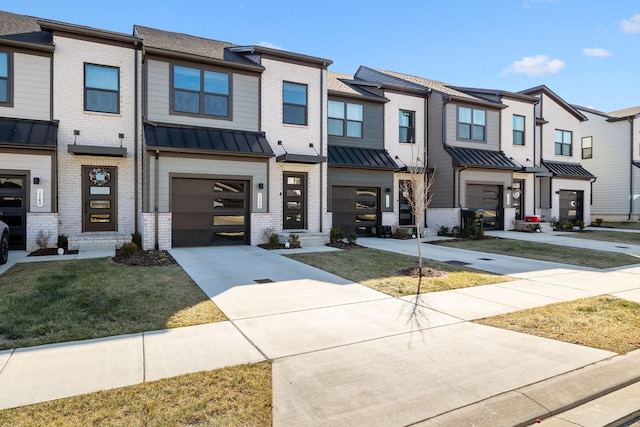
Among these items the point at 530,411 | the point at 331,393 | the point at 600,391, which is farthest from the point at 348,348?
the point at 600,391

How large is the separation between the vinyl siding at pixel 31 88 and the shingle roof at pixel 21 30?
1.83 ft

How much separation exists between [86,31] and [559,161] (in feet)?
83.4

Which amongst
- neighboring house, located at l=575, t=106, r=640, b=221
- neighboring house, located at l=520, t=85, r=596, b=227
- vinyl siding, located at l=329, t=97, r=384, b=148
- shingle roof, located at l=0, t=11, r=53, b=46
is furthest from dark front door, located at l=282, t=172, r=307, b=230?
neighboring house, located at l=575, t=106, r=640, b=221

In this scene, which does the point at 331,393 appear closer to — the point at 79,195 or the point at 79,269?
the point at 79,269

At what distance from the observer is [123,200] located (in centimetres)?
1302

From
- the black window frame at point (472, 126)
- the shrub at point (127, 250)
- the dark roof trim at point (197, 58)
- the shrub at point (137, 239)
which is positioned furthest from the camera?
the black window frame at point (472, 126)

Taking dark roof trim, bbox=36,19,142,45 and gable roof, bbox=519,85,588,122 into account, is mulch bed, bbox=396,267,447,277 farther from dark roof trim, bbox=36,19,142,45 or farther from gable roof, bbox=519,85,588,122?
gable roof, bbox=519,85,588,122

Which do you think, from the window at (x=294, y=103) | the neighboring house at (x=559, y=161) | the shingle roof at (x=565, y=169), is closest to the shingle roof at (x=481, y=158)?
the neighboring house at (x=559, y=161)

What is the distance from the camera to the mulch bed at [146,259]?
998 cm

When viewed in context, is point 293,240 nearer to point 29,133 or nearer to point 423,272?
point 423,272

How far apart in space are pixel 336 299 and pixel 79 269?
20.4ft

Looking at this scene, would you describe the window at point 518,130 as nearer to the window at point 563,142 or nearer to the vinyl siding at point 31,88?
the window at point 563,142

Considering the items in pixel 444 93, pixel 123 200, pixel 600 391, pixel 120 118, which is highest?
pixel 444 93

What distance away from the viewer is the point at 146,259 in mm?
10523
